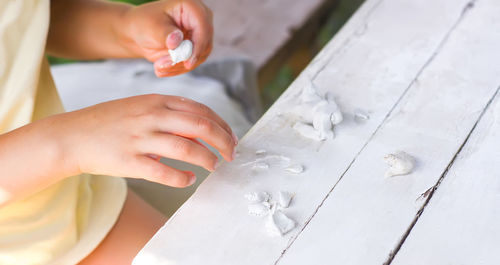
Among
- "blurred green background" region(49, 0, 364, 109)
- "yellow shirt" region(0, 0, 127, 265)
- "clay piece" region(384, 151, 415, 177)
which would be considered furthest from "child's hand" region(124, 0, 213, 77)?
"blurred green background" region(49, 0, 364, 109)

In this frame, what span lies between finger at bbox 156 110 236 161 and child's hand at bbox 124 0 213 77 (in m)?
0.24

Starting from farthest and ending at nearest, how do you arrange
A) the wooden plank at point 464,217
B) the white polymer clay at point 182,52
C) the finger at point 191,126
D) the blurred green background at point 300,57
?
the blurred green background at point 300,57 → the white polymer clay at point 182,52 → the finger at point 191,126 → the wooden plank at point 464,217

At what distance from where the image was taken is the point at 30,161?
2.64ft

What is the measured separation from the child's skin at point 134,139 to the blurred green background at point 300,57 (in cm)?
124

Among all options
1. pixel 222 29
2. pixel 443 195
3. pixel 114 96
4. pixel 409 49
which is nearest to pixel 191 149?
pixel 443 195

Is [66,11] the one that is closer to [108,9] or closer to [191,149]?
[108,9]

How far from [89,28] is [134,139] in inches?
20.6

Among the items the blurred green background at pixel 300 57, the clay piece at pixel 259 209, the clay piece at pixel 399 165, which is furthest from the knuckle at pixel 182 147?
the blurred green background at pixel 300 57

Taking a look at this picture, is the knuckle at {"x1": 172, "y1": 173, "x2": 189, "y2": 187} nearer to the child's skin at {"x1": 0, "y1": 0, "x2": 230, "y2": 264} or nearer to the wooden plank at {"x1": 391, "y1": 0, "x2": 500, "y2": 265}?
the child's skin at {"x1": 0, "y1": 0, "x2": 230, "y2": 264}

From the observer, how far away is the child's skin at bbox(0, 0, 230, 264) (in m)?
0.73

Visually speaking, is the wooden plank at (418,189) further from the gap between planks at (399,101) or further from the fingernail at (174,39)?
the fingernail at (174,39)

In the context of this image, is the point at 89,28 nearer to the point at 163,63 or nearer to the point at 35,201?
the point at 163,63

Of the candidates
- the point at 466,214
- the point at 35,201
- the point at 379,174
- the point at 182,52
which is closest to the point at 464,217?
the point at 466,214

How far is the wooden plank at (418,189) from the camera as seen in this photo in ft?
2.09
